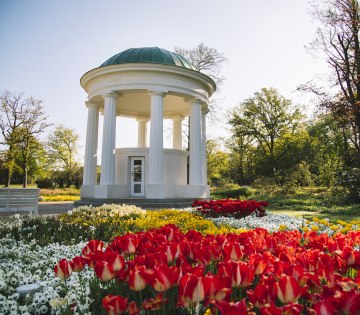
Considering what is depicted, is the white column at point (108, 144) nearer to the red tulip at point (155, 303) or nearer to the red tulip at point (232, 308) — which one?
the red tulip at point (155, 303)

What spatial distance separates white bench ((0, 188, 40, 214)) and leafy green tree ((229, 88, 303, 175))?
34.3m

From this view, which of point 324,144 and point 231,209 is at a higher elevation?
point 324,144

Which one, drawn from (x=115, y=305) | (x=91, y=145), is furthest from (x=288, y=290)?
(x=91, y=145)

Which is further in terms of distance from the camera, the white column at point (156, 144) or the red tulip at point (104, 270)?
the white column at point (156, 144)

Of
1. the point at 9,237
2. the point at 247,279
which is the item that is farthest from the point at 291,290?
the point at 9,237


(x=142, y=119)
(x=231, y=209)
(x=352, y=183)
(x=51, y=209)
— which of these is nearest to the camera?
(x=231, y=209)

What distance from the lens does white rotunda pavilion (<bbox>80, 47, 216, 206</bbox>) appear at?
16969mm

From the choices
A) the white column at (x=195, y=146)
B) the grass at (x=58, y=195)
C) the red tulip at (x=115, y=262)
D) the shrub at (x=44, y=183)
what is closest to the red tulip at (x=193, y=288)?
the red tulip at (x=115, y=262)

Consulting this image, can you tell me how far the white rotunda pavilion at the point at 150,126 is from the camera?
55.7ft

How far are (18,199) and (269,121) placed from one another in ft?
120

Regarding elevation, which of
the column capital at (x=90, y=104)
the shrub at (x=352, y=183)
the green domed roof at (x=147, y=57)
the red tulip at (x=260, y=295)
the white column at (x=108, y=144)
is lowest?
the red tulip at (x=260, y=295)

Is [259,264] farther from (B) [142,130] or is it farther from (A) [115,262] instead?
(B) [142,130]

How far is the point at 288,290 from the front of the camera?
1561 millimetres

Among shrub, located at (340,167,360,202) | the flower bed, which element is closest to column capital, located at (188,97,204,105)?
shrub, located at (340,167,360,202)
